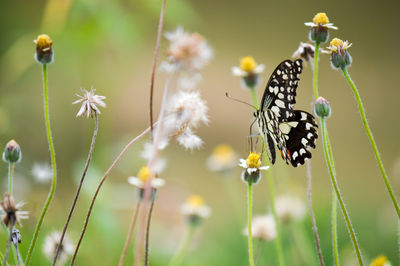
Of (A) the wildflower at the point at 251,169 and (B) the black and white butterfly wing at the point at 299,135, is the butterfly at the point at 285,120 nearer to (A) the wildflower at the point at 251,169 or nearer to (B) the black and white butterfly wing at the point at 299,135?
(B) the black and white butterfly wing at the point at 299,135

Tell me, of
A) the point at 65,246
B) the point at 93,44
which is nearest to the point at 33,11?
the point at 93,44

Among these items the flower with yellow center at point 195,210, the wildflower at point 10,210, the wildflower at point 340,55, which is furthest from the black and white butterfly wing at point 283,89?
the wildflower at point 10,210

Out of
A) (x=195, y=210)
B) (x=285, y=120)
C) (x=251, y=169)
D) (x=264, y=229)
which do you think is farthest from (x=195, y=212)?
(x=251, y=169)

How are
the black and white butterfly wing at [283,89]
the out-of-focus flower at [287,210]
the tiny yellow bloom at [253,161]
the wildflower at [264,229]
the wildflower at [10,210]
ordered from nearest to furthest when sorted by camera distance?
the wildflower at [10,210], the tiny yellow bloom at [253,161], the black and white butterfly wing at [283,89], the wildflower at [264,229], the out-of-focus flower at [287,210]

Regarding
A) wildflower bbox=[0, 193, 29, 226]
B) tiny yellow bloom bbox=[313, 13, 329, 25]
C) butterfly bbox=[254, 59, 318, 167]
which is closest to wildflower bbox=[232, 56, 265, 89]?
butterfly bbox=[254, 59, 318, 167]

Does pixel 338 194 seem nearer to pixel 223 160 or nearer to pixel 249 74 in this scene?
pixel 249 74

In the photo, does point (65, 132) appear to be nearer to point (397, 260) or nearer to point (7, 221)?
point (397, 260)
